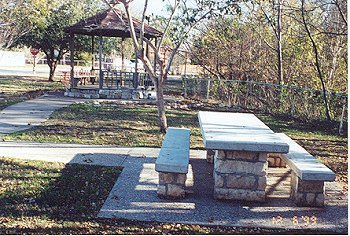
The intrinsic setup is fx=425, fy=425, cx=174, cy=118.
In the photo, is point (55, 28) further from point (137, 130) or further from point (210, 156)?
point (210, 156)

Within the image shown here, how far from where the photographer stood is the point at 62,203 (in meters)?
4.52

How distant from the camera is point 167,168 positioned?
15.3 feet

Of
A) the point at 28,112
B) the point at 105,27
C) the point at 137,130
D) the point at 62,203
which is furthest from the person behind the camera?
the point at 105,27

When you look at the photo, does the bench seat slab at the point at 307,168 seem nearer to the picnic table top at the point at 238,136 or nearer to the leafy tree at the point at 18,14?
the picnic table top at the point at 238,136

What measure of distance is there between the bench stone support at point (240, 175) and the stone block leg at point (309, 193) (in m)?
0.38

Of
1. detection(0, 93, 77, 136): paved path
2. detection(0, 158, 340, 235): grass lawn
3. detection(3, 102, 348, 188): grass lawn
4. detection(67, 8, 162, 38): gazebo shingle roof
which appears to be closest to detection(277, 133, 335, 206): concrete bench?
detection(0, 158, 340, 235): grass lawn

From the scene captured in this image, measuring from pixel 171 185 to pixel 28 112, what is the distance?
27.6 feet

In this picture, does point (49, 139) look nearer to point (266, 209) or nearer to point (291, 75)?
point (266, 209)

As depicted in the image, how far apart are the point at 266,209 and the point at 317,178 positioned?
0.64 m

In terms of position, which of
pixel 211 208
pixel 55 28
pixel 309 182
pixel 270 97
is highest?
pixel 55 28

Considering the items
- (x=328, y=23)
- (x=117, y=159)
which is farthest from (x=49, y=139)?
(x=328, y=23)

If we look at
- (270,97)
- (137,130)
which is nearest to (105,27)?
(270,97)
